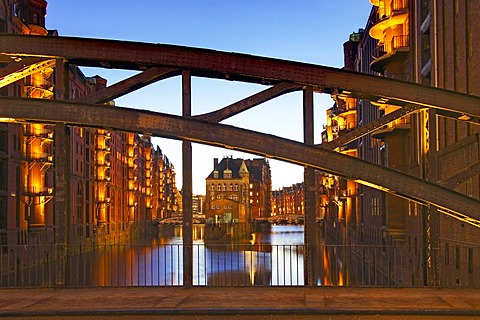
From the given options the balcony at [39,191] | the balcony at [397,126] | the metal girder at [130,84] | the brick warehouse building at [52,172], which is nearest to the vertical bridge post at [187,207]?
the metal girder at [130,84]

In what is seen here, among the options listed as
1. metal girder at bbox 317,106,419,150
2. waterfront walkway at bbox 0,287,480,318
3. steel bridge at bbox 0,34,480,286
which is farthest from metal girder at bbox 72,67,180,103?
waterfront walkway at bbox 0,287,480,318

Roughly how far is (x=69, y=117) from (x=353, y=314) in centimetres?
594

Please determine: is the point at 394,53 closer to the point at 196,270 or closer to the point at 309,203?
Result: the point at 309,203

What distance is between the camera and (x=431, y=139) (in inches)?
534

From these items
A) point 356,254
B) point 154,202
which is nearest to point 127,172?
point 154,202

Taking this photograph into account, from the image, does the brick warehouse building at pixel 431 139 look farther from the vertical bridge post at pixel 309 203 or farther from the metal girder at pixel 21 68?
the metal girder at pixel 21 68

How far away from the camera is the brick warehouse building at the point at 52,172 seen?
43.2 metres

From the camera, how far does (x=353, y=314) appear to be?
10852mm

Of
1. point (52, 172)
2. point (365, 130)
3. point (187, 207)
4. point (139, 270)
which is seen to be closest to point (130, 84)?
point (187, 207)

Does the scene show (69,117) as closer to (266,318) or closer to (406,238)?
(266,318)

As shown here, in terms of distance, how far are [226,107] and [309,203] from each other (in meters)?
2.63

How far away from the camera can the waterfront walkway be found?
10945 millimetres

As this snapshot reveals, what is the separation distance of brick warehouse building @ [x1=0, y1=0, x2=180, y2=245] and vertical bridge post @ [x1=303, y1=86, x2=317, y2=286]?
4.93 meters

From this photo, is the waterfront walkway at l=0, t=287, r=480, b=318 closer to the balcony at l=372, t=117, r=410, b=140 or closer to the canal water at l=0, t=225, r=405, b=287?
the canal water at l=0, t=225, r=405, b=287
